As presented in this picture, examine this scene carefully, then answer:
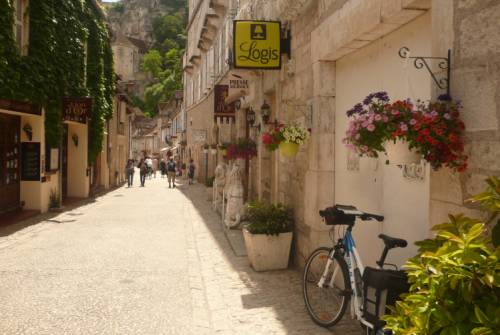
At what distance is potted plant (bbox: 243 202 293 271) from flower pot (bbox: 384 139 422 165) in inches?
134

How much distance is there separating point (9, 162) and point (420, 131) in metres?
11.3

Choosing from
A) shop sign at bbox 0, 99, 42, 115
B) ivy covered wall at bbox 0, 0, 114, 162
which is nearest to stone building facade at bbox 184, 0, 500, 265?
ivy covered wall at bbox 0, 0, 114, 162

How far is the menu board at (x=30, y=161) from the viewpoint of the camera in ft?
40.9

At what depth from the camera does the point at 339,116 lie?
568 cm

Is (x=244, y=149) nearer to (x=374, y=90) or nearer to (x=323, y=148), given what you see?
(x=323, y=148)

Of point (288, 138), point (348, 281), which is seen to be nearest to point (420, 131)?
point (348, 281)

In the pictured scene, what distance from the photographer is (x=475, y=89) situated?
2.98m

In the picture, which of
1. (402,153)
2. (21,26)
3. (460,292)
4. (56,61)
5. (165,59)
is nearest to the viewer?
(460,292)

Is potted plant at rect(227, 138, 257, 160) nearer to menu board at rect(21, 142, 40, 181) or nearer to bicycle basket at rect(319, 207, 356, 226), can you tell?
menu board at rect(21, 142, 40, 181)

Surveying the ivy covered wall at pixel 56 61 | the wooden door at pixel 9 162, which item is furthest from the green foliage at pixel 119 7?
the wooden door at pixel 9 162

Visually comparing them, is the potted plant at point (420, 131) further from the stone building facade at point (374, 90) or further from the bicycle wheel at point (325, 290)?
the bicycle wheel at point (325, 290)

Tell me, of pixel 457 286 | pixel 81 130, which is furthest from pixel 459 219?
pixel 81 130

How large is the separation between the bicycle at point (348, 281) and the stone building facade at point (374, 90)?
434 millimetres

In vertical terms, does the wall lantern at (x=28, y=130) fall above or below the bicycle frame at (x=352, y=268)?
above
